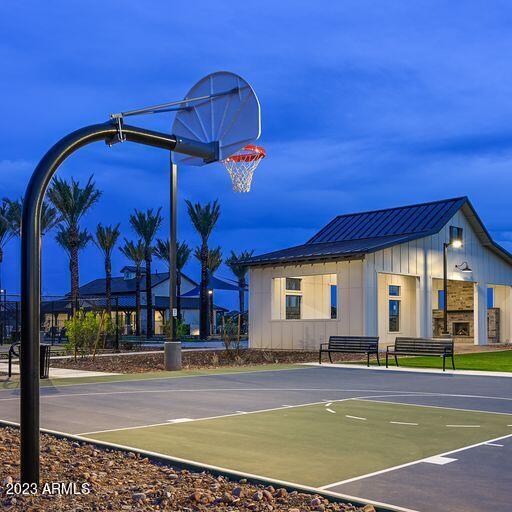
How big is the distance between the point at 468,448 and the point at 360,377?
30.1 ft

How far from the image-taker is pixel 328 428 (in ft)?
30.9

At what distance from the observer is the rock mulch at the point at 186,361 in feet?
67.5

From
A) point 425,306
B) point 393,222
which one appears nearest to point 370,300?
point 425,306

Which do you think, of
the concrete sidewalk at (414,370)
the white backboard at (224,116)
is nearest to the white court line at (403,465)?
the white backboard at (224,116)

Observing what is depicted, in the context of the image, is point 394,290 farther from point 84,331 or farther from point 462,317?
point 84,331

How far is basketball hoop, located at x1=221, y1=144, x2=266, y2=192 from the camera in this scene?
64.8 feet

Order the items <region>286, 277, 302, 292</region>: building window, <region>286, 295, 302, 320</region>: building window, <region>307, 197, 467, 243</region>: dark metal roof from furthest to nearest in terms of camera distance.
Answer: <region>307, 197, 467, 243</region>: dark metal roof → <region>286, 277, 302, 292</region>: building window → <region>286, 295, 302, 320</region>: building window

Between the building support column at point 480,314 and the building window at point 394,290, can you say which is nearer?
the building window at point 394,290

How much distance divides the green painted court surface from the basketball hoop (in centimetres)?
977

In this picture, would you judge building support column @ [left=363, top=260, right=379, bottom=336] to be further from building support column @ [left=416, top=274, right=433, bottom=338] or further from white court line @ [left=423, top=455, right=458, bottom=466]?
white court line @ [left=423, top=455, right=458, bottom=466]

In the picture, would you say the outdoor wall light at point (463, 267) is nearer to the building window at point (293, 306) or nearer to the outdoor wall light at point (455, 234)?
the outdoor wall light at point (455, 234)

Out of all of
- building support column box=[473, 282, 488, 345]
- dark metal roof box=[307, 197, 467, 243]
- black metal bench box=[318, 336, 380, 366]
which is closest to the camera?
black metal bench box=[318, 336, 380, 366]

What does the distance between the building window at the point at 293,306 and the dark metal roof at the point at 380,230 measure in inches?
74.7

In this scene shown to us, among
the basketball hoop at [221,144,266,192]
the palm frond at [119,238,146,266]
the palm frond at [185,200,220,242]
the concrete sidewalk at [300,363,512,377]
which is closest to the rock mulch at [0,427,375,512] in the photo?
the concrete sidewalk at [300,363,512,377]
